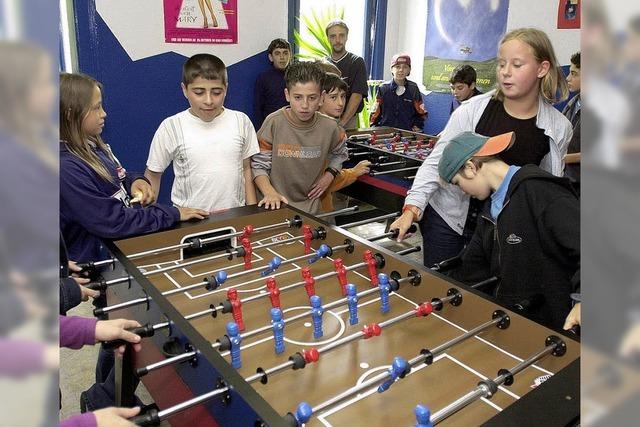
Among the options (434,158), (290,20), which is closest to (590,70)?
(434,158)

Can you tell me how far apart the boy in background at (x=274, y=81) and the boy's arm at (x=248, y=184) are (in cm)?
234

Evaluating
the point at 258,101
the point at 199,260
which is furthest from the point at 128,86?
the point at 199,260

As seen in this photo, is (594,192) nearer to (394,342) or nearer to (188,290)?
(394,342)

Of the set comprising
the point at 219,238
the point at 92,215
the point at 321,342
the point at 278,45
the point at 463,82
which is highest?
the point at 278,45

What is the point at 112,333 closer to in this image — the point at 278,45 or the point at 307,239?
the point at 307,239

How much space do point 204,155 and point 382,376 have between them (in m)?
1.56

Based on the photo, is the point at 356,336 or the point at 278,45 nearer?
the point at 356,336

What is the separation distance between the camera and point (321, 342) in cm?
143

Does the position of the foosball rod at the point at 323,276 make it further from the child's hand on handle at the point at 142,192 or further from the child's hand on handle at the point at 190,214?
the child's hand on handle at the point at 142,192

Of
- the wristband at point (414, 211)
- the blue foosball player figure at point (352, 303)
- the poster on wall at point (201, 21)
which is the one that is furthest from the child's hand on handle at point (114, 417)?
the poster on wall at point (201, 21)

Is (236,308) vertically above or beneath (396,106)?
beneath

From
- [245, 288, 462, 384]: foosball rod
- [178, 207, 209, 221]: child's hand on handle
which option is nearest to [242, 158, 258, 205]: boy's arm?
[178, 207, 209, 221]: child's hand on handle

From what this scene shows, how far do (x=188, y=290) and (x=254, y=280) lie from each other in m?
0.22

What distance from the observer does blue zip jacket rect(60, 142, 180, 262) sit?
1.83 metres
